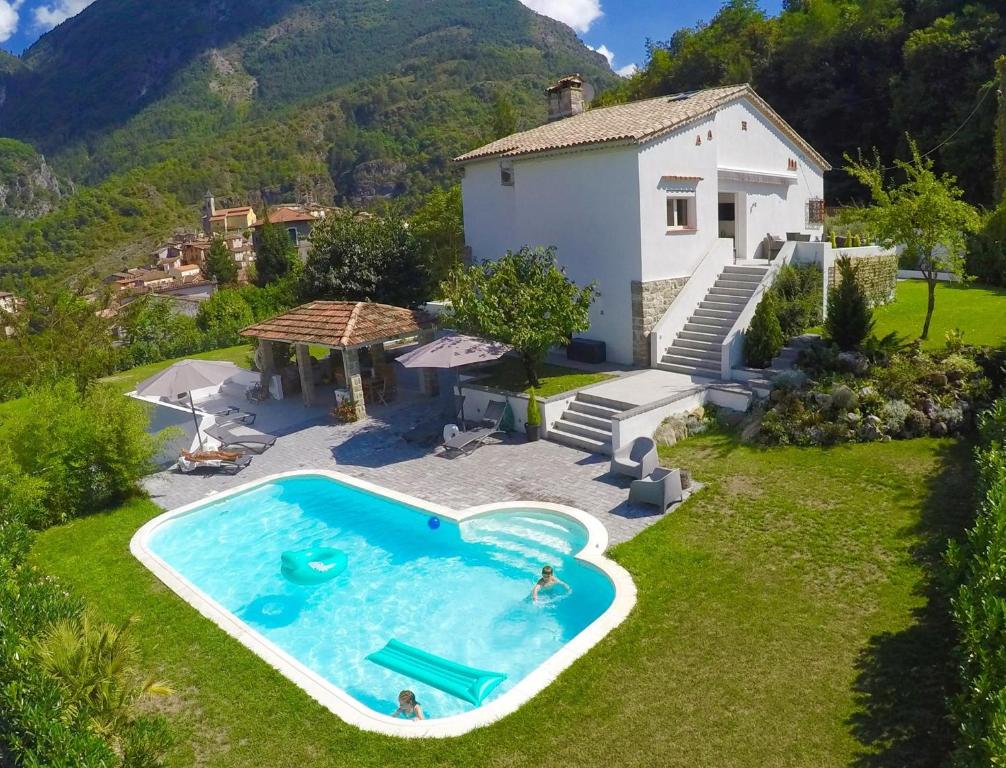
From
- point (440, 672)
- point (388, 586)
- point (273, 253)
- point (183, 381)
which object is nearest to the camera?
point (440, 672)

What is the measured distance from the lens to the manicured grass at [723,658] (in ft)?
25.1

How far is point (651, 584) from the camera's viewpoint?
1106 cm

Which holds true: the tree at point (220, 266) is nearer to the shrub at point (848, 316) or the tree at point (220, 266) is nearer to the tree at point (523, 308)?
the tree at point (523, 308)

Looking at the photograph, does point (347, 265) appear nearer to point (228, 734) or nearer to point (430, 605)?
point (430, 605)

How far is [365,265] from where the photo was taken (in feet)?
90.8

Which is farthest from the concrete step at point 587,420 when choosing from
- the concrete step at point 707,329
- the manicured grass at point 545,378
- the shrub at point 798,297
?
the shrub at point 798,297

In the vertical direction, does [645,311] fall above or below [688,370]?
above

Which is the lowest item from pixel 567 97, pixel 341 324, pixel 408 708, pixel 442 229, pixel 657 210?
pixel 408 708

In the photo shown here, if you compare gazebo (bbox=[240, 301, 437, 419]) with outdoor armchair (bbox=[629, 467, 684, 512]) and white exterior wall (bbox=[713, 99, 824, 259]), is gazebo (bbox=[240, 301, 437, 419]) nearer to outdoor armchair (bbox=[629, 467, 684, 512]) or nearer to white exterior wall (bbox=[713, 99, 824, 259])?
outdoor armchair (bbox=[629, 467, 684, 512])

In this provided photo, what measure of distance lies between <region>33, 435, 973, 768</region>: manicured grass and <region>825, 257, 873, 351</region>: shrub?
5363 mm

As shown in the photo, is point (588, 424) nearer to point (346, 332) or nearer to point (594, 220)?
point (346, 332)

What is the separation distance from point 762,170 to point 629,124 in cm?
735

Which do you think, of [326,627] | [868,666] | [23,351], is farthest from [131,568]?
[23,351]

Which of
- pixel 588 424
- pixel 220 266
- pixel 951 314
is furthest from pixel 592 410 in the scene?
pixel 220 266
